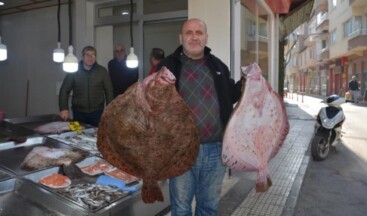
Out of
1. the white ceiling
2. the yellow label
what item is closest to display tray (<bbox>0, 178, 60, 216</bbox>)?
the yellow label

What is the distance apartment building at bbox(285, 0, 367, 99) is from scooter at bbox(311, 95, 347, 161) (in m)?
19.8

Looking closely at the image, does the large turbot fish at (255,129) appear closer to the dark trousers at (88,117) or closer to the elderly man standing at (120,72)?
the dark trousers at (88,117)

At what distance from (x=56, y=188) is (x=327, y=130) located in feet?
18.7

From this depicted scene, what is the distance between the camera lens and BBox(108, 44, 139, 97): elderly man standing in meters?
6.05

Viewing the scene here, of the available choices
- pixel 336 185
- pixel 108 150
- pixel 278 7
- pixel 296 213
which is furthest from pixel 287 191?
pixel 278 7

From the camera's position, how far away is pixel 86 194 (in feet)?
9.63

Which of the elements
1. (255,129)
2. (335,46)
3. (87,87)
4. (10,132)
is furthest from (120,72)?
(335,46)

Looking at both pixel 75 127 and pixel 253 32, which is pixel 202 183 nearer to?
pixel 75 127

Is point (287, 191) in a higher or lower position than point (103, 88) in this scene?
lower

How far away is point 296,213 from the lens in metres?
4.20

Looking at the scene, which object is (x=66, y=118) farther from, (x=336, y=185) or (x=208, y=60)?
(x=336, y=185)

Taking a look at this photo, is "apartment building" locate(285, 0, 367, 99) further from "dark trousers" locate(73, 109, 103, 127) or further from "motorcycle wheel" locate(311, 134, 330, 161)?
"dark trousers" locate(73, 109, 103, 127)

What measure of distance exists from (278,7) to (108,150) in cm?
982

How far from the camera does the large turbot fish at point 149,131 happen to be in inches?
65.7
